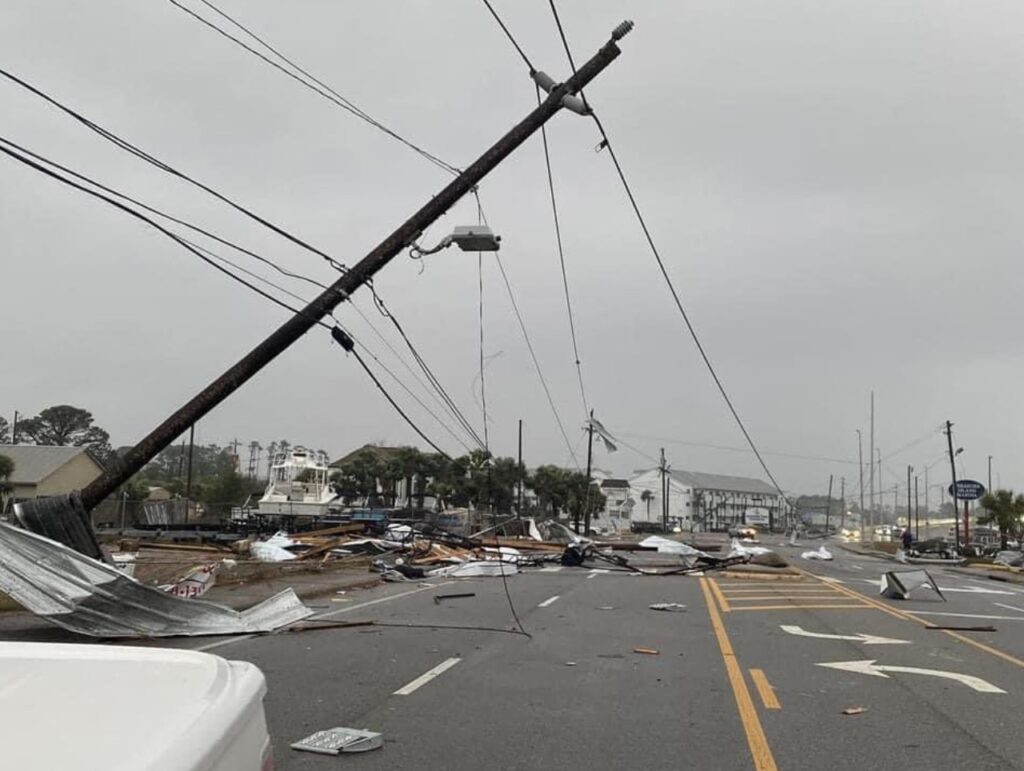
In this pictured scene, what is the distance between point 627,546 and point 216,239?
36990mm

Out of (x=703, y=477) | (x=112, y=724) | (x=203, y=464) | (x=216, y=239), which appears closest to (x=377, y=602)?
(x=216, y=239)

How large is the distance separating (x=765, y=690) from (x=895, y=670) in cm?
238

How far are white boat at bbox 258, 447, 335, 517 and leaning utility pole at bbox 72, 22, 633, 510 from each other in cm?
4561

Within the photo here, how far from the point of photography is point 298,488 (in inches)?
2616

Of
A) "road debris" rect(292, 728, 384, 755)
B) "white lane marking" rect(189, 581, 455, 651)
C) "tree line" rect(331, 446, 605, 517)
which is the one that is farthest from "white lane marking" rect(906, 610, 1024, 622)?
"tree line" rect(331, 446, 605, 517)

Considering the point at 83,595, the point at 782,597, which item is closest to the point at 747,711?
the point at 83,595

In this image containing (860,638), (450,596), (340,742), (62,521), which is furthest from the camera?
(450,596)

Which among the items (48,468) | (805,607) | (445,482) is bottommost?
(805,607)

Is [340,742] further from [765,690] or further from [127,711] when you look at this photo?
[127,711]

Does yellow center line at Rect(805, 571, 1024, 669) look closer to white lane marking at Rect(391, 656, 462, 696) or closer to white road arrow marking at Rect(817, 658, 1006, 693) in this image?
white road arrow marking at Rect(817, 658, 1006, 693)

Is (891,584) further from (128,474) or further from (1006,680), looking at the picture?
(128,474)

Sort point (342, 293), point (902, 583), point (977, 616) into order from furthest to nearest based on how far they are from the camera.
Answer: point (902, 583) < point (977, 616) < point (342, 293)

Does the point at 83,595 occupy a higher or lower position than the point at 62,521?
lower

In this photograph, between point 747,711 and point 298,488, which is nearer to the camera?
point 747,711
